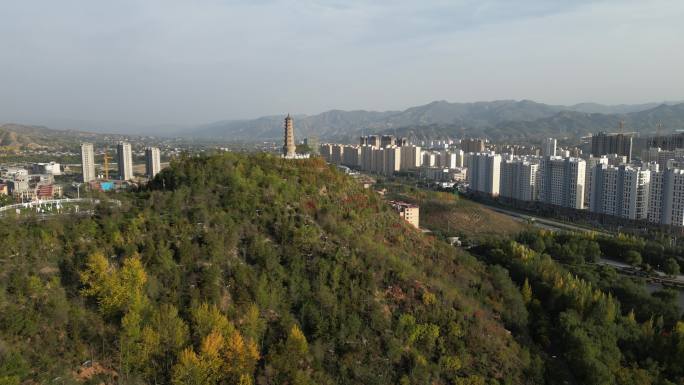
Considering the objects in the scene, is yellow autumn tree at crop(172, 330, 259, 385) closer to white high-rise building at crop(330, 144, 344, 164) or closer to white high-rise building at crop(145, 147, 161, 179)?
white high-rise building at crop(145, 147, 161, 179)

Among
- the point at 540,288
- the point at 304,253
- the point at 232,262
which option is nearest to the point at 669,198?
the point at 540,288

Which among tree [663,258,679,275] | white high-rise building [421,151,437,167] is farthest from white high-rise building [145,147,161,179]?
tree [663,258,679,275]

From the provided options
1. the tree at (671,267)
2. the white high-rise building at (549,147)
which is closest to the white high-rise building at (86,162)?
the tree at (671,267)

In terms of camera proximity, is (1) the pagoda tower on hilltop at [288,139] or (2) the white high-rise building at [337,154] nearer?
(1) the pagoda tower on hilltop at [288,139]

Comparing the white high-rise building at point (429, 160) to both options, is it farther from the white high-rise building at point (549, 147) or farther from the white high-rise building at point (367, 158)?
the white high-rise building at point (549, 147)

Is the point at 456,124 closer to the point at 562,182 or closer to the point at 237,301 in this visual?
the point at 562,182
